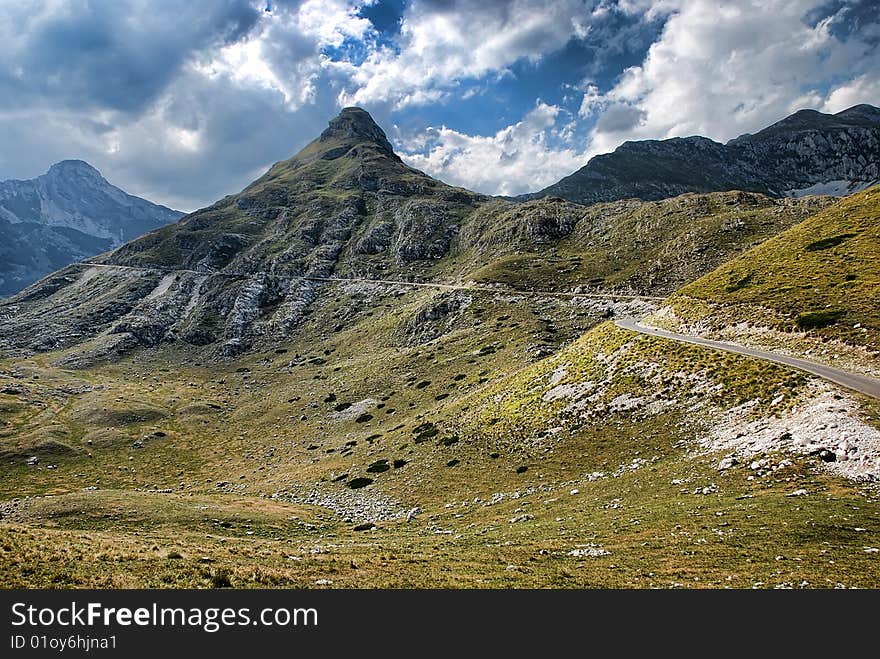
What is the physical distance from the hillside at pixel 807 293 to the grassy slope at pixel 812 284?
69 mm

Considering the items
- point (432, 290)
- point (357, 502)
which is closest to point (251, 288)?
point (432, 290)

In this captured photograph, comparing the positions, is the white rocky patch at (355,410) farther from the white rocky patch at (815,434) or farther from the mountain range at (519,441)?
the white rocky patch at (815,434)

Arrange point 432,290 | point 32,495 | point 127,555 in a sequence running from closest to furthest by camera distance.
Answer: point 127,555, point 32,495, point 432,290

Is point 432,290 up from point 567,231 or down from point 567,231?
down

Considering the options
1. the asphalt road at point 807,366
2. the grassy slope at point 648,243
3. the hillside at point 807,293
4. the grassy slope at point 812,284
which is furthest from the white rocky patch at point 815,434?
the grassy slope at point 648,243

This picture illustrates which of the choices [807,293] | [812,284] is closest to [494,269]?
[812,284]

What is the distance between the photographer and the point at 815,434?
26.6 m

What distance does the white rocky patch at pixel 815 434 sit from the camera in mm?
23503

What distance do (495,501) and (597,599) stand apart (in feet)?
74.9

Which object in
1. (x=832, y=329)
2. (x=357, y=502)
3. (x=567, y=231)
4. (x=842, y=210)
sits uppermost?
(x=567, y=231)

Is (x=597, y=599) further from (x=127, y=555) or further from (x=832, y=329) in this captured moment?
(x=832, y=329)

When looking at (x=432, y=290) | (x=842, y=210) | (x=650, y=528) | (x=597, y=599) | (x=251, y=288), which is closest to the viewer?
(x=597, y=599)

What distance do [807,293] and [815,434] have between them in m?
32.9

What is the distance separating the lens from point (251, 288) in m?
191
